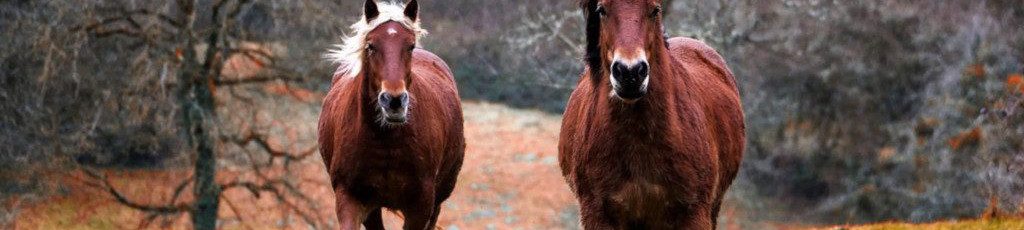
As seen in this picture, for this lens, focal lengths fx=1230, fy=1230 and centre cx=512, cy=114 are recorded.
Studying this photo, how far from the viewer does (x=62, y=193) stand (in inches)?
650

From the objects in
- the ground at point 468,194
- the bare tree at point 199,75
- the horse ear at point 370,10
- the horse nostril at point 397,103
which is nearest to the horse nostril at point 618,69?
the horse nostril at point 397,103

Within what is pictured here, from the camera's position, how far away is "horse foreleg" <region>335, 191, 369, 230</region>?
714 cm

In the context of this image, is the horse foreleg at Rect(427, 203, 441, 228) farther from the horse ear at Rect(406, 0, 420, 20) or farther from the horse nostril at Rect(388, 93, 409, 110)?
the horse nostril at Rect(388, 93, 409, 110)

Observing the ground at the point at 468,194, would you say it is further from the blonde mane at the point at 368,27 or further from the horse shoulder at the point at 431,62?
the blonde mane at the point at 368,27

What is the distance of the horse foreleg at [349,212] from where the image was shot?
7.14 m

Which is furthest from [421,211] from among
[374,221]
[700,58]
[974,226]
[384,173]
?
[974,226]

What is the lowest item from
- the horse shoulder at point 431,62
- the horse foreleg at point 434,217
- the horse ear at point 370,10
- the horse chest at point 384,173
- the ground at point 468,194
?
the ground at point 468,194

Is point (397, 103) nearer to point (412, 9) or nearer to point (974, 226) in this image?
point (412, 9)

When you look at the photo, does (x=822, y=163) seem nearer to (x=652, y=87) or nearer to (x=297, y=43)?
(x=297, y=43)

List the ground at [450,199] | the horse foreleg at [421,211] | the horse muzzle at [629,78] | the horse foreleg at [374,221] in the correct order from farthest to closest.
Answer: the ground at [450,199], the horse foreleg at [374,221], the horse foreleg at [421,211], the horse muzzle at [629,78]

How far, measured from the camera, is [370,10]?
24.0 feet

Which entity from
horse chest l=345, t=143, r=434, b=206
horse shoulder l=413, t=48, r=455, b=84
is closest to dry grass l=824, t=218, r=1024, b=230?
horse shoulder l=413, t=48, r=455, b=84

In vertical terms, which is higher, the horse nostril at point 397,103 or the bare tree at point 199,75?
the horse nostril at point 397,103

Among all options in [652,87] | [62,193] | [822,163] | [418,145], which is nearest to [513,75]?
[822,163]
